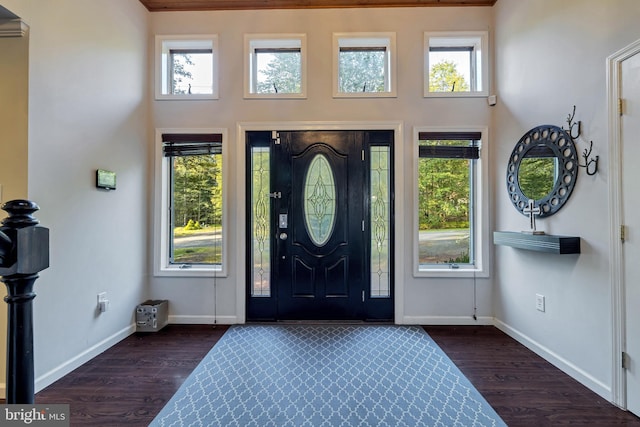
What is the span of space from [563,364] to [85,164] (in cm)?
425

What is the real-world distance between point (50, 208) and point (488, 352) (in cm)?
377

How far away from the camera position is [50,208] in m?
2.22

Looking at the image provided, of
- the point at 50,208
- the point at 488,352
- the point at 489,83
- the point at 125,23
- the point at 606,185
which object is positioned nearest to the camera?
the point at 606,185

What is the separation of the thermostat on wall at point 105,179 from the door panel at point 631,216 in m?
3.98

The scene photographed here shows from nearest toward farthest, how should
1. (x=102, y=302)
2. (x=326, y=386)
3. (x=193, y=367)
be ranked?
(x=326, y=386), (x=193, y=367), (x=102, y=302)

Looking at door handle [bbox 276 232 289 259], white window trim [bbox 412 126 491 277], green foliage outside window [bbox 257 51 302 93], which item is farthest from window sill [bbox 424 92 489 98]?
door handle [bbox 276 232 289 259]

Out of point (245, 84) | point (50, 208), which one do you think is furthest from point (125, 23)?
point (50, 208)

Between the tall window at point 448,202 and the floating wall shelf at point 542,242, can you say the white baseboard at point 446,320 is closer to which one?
the tall window at point 448,202

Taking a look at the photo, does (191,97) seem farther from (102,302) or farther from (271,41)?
(102,302)

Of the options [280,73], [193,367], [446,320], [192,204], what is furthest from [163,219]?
[446,320]

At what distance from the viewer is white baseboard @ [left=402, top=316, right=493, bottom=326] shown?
331 cm

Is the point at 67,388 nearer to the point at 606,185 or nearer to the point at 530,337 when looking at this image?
the point at 530,337

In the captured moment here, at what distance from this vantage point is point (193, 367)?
2461mm

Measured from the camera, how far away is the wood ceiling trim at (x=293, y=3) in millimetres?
3291
